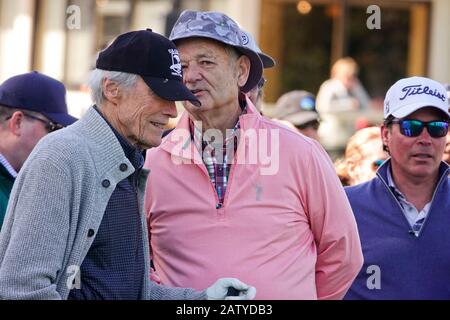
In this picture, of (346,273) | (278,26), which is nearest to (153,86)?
(346,273)

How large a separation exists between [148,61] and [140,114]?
0.59 feet

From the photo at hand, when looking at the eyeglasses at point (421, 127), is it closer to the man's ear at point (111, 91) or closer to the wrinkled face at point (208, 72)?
the wrinkled face at point (208, 72)

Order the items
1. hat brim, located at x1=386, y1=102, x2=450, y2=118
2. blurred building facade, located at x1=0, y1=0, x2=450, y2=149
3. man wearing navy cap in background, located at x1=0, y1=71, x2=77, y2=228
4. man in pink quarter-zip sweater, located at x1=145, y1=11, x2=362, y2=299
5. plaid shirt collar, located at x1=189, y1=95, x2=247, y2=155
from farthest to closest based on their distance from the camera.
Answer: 1. blurred building facade, located at x1=0, y1=0, x2=450, y2=149
2. man wearing navy cap in background, located at x1=0, y1=71, x2=77, y2=228
3. hat brim, located at x1=386, y1=102, x2=450, y2=118
4. plaid shirt collar, located at x1=189, y1=95, x2=247, y2=155
5. man in pink quarter-zip sweater, located at x1=145, y1=11, x2=362, y2=299

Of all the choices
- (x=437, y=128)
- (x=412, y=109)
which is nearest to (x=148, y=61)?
(x=412, y=109)

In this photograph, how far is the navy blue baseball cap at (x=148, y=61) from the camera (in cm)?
345

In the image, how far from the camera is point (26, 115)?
472 centimetres

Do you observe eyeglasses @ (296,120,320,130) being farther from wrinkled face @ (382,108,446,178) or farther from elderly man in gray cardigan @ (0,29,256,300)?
elderly man in gray cardigan @ (0,29,256,300)

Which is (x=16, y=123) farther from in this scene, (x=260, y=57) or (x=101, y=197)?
(x=101, y=197)

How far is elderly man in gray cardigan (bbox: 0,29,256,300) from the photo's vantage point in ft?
10.3

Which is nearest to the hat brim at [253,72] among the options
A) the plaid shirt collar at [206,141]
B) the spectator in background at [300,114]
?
the plaid shirt collar at [206,141]

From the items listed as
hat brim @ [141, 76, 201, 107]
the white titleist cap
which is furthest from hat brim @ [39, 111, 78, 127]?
the white titleist cap

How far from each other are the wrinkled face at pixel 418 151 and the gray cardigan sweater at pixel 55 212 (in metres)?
1.62

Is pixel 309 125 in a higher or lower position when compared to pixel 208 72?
lower

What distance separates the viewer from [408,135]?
455 cm
